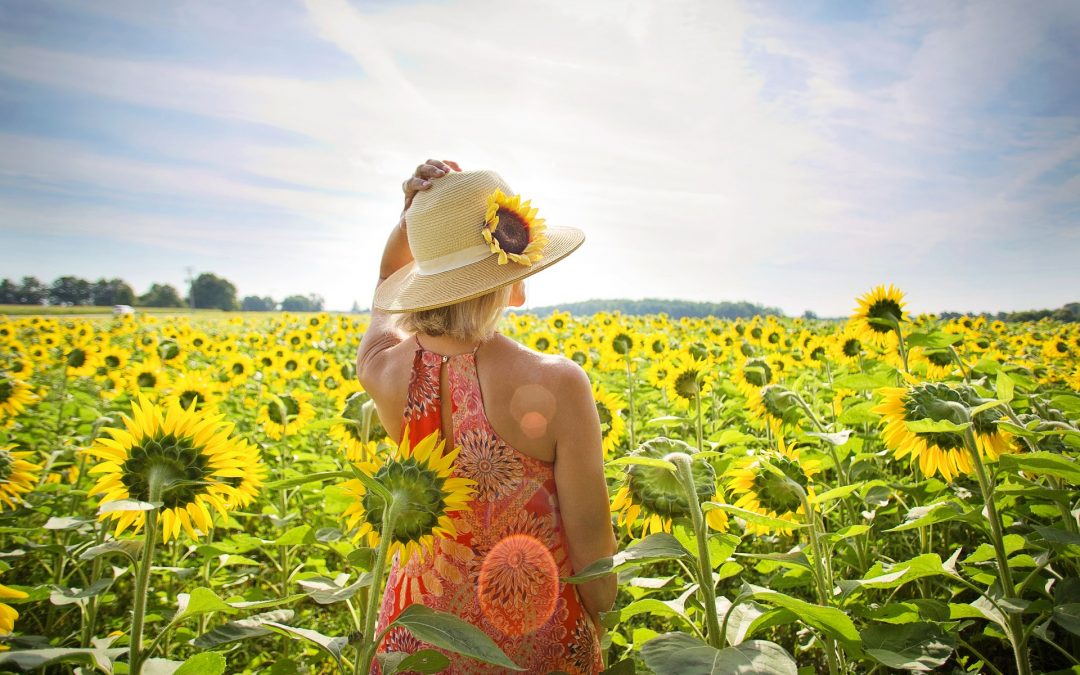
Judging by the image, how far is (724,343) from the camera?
319 inches

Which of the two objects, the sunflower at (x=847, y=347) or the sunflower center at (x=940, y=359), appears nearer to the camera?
the sunflower center at (x=940, y=359)

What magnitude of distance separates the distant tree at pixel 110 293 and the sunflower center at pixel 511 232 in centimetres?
7381

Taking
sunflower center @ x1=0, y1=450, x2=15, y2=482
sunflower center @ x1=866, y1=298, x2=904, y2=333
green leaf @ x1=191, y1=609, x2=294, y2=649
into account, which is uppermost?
sunflower center @ x1=866, y1=298, x2=904, y2=333

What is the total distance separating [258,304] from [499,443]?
7763cm

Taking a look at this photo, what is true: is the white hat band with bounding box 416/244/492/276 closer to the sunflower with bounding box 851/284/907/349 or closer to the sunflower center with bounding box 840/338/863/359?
the sunflower with bounding box 851/284/907/349

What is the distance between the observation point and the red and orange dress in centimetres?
171

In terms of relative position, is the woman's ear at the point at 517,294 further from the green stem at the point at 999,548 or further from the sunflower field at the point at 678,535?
the green stem at the point at 999,548

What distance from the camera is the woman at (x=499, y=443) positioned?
1672 mm

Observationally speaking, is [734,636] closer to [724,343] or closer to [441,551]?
A: [441,551]

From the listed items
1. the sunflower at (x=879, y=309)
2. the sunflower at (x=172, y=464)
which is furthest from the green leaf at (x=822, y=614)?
the sunflower at (x=879, y=309)

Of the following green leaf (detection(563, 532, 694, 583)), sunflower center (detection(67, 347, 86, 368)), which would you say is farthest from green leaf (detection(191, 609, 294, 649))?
sunflower center (detection(67, 347, 86, 368))

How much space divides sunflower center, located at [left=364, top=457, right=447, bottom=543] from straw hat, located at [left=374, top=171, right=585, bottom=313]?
54 centimetres

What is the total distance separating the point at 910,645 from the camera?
55.1 inches

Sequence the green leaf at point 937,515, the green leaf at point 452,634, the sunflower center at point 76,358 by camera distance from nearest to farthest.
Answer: the green leaf at point 452,634, the green leaf at point 937,515, the sunflower center at point 76,358
